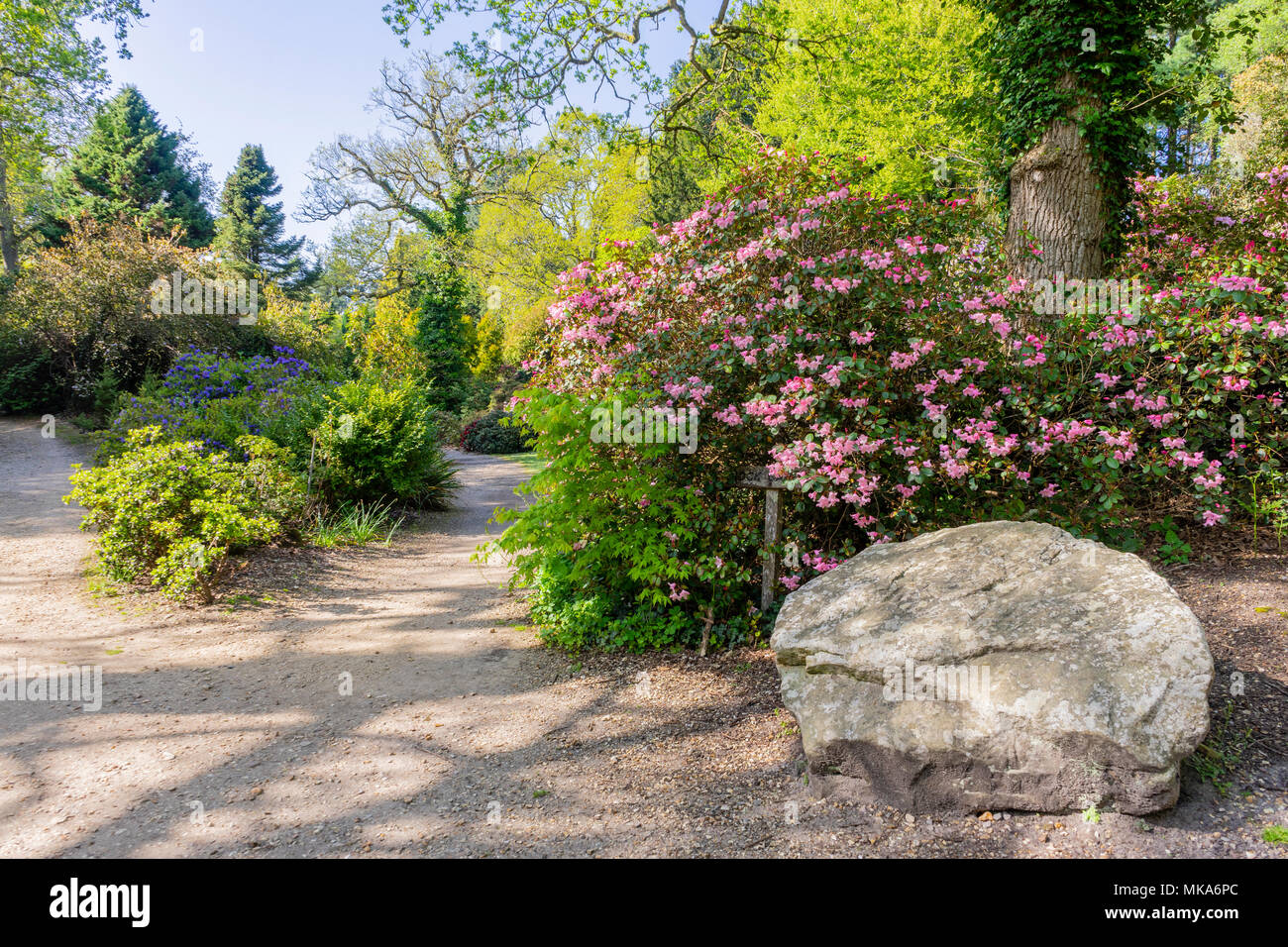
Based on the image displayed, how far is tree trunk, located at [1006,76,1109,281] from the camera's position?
6266mm

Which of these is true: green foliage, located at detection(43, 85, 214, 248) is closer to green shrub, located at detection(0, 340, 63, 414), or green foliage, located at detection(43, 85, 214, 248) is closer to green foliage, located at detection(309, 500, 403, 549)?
green shrub, located at detection(0, 340, 63, 414)

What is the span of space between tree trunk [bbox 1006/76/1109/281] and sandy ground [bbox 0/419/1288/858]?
3628 mm

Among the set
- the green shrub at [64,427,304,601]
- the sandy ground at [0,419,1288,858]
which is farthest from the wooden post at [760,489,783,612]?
the green shrub at [64,427,304,601]

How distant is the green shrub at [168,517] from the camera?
5922 mm

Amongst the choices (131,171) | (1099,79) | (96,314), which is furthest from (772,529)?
(131,171)

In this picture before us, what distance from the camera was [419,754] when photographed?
12.2 feet

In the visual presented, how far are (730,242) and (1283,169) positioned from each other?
4562 mm

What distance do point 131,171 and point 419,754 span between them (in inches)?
1218

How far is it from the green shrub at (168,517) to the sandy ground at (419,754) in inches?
11.0

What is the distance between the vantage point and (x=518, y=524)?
486cm

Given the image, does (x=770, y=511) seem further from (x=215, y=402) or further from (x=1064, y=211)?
(x=215, y=402)
